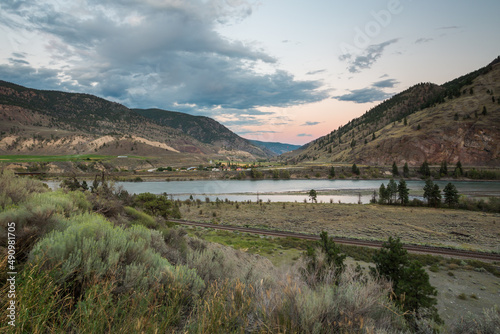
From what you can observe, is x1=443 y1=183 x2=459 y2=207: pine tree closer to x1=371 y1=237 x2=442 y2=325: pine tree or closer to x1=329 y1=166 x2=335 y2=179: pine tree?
x1=371 y1=237 x2=442 y2=325: pine tree

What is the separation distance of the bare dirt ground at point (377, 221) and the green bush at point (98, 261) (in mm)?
30290

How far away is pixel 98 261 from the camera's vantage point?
11.9 ft

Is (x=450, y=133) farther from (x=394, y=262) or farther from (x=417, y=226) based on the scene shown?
(x=394, y=262)

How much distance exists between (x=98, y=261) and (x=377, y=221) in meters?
43.6

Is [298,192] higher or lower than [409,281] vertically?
lower

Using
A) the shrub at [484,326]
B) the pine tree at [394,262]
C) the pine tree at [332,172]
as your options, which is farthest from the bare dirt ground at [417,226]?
the pine tree at [332,172]

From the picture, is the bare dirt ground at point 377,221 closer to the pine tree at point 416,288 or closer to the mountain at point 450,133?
the pine tree at point 416,288

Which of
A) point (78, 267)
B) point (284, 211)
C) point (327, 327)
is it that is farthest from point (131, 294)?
point (284, 211)

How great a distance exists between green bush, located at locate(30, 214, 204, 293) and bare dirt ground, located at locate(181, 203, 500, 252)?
99.4 ft

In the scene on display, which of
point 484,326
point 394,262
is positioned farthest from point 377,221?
point 484,326

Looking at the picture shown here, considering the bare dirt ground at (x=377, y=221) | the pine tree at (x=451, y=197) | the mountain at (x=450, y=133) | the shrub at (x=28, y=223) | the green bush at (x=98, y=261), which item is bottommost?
the bare dirt ground at (x=377, y=221)

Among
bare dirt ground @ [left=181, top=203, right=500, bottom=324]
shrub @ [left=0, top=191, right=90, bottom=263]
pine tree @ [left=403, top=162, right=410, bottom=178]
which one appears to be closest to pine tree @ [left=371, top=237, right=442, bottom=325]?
bare dirt ground @ [left=181, top=203, right=500, bottom=324]

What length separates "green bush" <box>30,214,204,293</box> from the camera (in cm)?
335

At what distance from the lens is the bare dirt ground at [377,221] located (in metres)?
30.3
